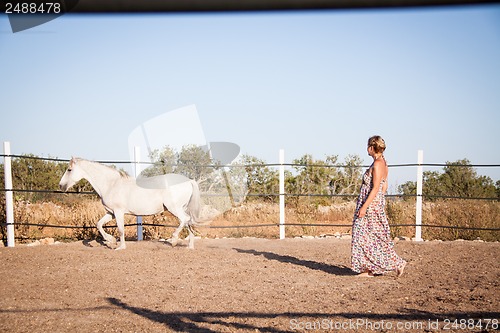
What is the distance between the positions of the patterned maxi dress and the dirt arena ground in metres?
0.17

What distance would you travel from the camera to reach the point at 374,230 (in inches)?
210

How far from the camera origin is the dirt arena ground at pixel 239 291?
3461mm

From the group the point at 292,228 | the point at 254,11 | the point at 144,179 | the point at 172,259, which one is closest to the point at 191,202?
the point at 144,179

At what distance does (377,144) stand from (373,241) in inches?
46.8

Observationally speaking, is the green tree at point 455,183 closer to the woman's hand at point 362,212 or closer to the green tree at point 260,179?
the green tree at point 260,179

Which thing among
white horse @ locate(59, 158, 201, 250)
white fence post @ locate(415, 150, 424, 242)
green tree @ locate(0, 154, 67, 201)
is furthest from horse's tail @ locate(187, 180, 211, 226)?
green tree @ locate(0, 154, 67, 201)

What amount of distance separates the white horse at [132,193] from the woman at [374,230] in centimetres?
348

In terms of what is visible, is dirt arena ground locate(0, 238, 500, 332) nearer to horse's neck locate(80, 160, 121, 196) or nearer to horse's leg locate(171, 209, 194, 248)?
horse's leg locate(171, 209, 194, 248)

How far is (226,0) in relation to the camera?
3.70 feet

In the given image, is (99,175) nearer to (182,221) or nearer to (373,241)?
(182,221)

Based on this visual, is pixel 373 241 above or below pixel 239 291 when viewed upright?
above

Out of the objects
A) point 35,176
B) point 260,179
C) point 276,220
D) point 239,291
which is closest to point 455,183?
point 260,179

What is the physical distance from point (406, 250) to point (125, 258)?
474cm

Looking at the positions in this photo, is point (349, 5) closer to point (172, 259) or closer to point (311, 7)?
point (311, 7)
